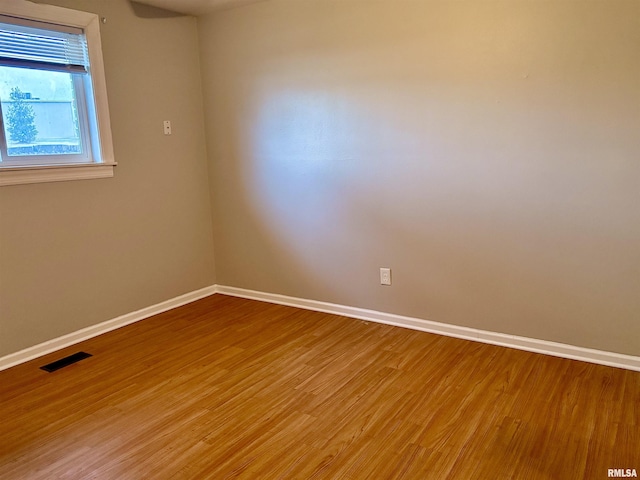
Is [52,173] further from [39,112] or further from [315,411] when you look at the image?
[315,411]

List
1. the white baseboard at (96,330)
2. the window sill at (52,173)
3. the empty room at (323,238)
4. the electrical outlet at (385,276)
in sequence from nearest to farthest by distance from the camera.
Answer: the empty room at (323,238) → the window sill at (52,173) → the white baseboard at (96,330) → the electrical outlet at (385,276)

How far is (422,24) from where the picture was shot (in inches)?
111

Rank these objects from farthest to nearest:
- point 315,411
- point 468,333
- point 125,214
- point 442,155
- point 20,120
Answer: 1. point 125,214
2. point 468,333
3. point 442,155
4. point 20,120
5. point 315,411

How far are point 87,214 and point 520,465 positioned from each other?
290 cm

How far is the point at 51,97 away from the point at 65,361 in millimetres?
1664

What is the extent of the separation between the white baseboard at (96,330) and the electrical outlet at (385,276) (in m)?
1.65

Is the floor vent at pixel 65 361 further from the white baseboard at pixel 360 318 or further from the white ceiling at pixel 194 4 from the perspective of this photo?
the white ceiling at pixel 194 4

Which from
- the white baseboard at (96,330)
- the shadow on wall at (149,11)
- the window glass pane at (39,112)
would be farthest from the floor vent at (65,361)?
the shadow on wall at (149,11)

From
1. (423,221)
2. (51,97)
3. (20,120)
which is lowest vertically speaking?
(423,221)

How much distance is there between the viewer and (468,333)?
3.01 meters

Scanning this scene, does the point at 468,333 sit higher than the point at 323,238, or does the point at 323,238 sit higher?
the point at 323,238

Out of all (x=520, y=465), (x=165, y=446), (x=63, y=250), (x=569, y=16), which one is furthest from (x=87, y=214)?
(x=569, y=16)

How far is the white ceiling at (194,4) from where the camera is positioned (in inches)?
130

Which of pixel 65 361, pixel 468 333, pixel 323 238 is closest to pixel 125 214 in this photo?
pixel 65 361
